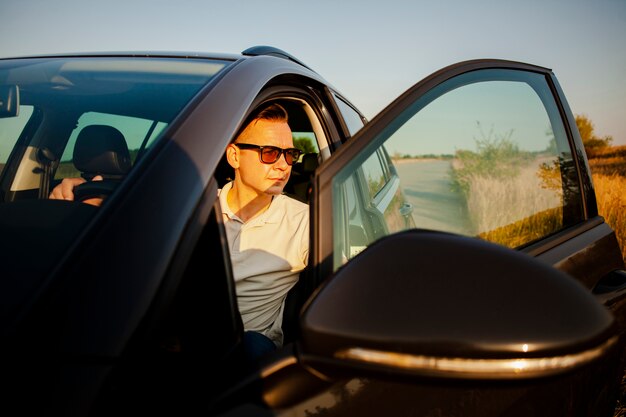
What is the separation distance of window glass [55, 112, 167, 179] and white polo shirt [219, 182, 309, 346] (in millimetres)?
685

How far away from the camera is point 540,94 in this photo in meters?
2.02

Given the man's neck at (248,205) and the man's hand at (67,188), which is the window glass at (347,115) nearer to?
the man's neck at (248,205)

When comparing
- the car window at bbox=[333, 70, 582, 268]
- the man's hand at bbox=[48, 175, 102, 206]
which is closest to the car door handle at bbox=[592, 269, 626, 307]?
the car window at bbox=[333, 70, 582, 268]

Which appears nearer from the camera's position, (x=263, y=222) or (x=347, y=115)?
(x=263, y=222)

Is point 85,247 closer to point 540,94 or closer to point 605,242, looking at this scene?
point 540,94

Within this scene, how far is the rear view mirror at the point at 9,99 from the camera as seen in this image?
1.65m

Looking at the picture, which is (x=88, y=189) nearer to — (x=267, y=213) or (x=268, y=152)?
(x=267, y=213)

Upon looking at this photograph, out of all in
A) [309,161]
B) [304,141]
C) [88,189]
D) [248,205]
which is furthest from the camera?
[304,141]

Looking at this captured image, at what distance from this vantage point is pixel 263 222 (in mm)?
2143

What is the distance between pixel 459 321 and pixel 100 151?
1.36 meters

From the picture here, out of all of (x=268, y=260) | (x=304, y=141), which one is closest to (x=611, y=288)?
(x=268, y=260)

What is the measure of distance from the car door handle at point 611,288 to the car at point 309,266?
0.03 metres

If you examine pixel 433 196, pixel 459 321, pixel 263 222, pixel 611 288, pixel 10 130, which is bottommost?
pixel 611 288

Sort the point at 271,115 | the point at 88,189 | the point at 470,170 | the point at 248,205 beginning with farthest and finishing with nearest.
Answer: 1. the point at 248,205
2. the point at 271,115
3. the point at 470,170
4. the point at 88,189
